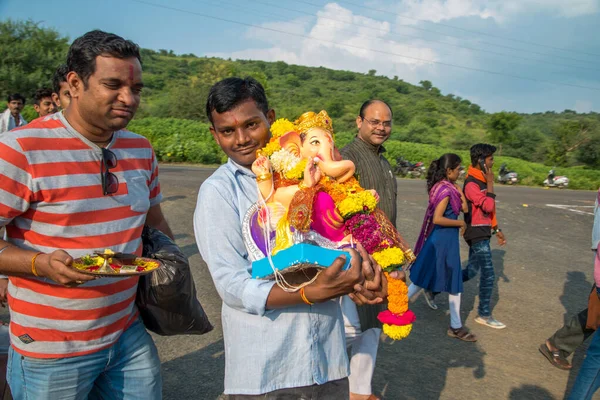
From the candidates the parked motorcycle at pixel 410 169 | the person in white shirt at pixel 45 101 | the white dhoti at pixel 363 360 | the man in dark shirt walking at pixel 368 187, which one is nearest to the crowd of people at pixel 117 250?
the man in dark shirt walking at pixel 368 187

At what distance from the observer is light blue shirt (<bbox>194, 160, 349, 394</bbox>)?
1.96 meters

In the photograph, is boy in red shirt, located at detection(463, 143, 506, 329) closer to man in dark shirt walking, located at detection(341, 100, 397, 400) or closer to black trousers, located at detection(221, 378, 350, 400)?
man in dark shirt walking, located at detection(341, 100, 397, 400)

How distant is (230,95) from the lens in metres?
2.10

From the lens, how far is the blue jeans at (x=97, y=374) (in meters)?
2.11

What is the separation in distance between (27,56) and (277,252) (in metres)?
36.5

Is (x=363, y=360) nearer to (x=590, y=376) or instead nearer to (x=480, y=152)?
(x=590, y=376)

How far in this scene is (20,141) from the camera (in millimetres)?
2016

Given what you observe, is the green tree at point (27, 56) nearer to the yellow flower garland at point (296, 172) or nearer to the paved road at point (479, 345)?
the paved road at point (479, 345)

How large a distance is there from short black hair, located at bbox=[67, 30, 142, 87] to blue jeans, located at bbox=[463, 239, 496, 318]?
4.68 meters

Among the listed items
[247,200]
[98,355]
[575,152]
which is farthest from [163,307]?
[575,152]

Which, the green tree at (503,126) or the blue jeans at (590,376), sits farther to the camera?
the green tree at (503,126)

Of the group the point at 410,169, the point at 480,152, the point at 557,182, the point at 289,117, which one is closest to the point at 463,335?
the point at 480,152

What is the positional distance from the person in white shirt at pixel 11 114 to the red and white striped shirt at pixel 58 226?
5487 mm

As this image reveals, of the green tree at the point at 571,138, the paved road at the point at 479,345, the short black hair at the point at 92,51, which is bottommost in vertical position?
the paved road at the point at 479,345
